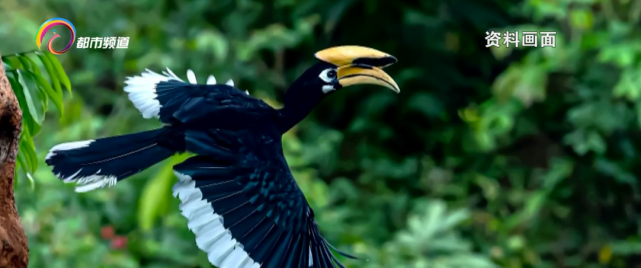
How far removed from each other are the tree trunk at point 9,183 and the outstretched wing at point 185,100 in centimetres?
20

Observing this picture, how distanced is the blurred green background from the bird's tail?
47.9 inches

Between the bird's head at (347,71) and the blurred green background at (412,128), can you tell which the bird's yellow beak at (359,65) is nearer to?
the bird's head at (347,71)

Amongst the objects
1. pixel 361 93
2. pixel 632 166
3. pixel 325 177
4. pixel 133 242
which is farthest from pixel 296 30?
pixel 632 166

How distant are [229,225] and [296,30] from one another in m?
1.63

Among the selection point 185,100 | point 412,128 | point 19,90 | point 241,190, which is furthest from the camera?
point 412,128

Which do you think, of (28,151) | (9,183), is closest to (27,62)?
(28,151)

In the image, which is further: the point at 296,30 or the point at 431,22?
the point at 296,30

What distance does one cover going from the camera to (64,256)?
2342mm

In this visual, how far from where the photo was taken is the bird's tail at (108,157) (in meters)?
1.18

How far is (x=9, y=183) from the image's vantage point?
1.21m

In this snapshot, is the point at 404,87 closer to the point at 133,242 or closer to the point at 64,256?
the point at 133,242

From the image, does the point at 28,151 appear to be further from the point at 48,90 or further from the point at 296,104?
the point at 296,104

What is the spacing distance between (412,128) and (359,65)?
1604mm

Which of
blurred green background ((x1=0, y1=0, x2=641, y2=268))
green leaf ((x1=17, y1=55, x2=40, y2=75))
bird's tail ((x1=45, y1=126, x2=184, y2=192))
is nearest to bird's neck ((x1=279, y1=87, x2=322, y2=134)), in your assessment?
bird's tail ((x1=45, y1=126, x2=184, y2=192))
